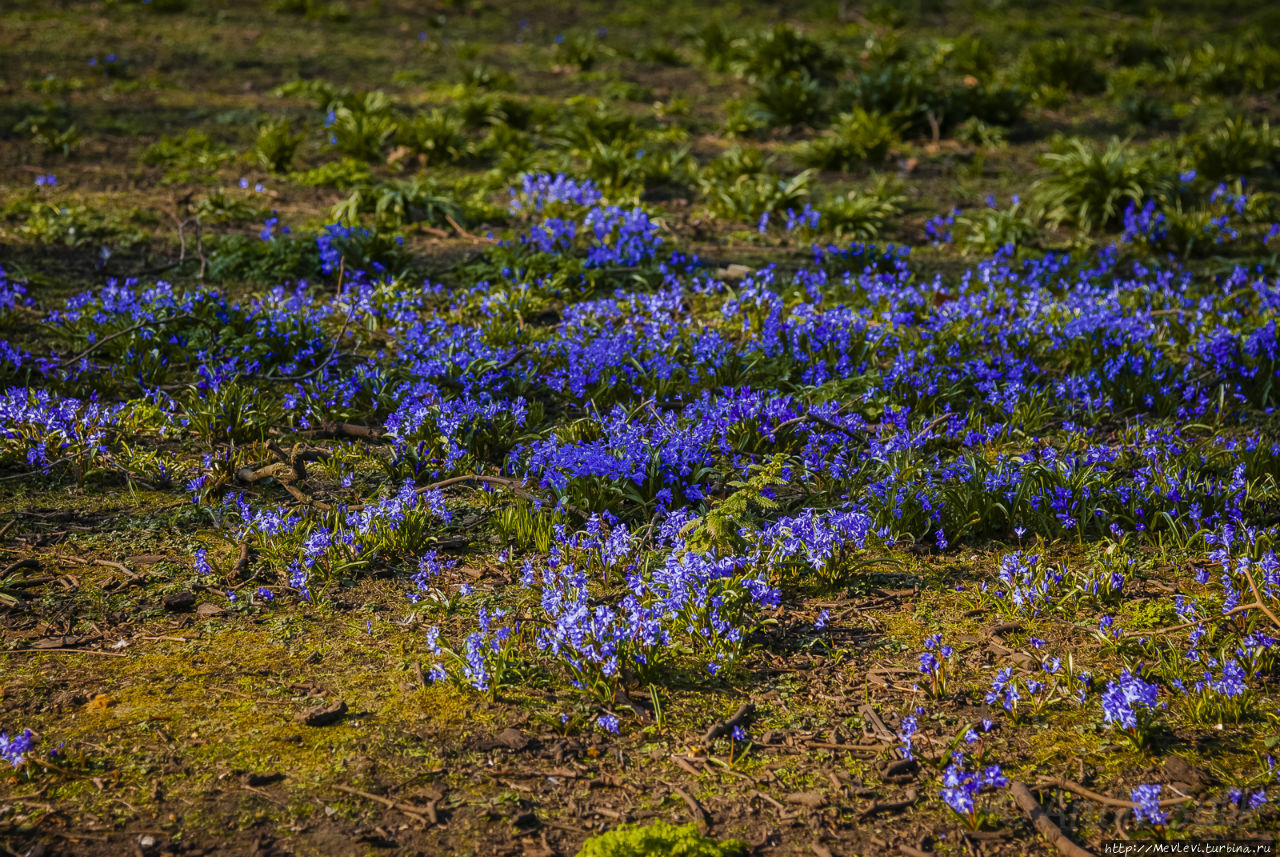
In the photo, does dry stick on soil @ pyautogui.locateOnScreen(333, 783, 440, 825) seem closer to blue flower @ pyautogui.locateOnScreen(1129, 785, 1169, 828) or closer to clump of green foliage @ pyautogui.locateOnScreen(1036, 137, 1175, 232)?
blue flower @ pyautogui.locateOnScreen(1129, 785, 1169, 828)

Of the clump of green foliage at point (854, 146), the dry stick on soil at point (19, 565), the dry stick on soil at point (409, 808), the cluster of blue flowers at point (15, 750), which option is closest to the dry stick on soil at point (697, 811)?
the dry stick on soil at point (409, 808)

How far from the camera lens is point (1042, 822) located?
2639mm

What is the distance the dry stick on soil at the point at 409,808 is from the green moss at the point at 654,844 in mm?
472

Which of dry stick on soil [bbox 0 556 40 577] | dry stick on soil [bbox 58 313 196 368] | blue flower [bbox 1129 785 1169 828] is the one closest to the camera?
blue flower [bbox 1129 785 1169 828]

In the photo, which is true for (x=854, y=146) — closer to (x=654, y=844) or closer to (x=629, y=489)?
(x=629, y=489)

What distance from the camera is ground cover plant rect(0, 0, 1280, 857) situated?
2801 millimetres

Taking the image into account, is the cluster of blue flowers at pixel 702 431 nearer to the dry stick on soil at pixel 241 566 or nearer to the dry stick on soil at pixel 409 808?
the dry stick on soil at pixel 241 566

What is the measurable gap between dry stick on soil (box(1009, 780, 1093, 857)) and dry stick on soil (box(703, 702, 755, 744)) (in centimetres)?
85

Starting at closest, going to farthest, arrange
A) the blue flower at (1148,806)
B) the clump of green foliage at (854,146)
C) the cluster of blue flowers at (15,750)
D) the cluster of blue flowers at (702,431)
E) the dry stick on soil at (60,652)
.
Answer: the blue flower at (1148,806) < the cluster of blue flowers at (15,750) < the dry stick on soil at (60,652) < the cluster of blue flowers at (702,431) < the clump of green foliage at (854,146)

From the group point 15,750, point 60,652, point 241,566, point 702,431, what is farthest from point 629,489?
point 15,750

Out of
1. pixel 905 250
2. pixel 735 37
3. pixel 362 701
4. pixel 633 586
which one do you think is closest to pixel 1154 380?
pixel 905 250

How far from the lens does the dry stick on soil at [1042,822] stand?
2.53 metres

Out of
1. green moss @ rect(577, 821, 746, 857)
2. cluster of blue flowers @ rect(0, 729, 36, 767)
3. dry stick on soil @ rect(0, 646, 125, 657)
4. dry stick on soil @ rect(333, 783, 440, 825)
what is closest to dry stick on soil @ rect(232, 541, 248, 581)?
dry stick on soil @ rect(0, 646, 125, 657)

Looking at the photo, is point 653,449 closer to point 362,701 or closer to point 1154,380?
point 362,701
